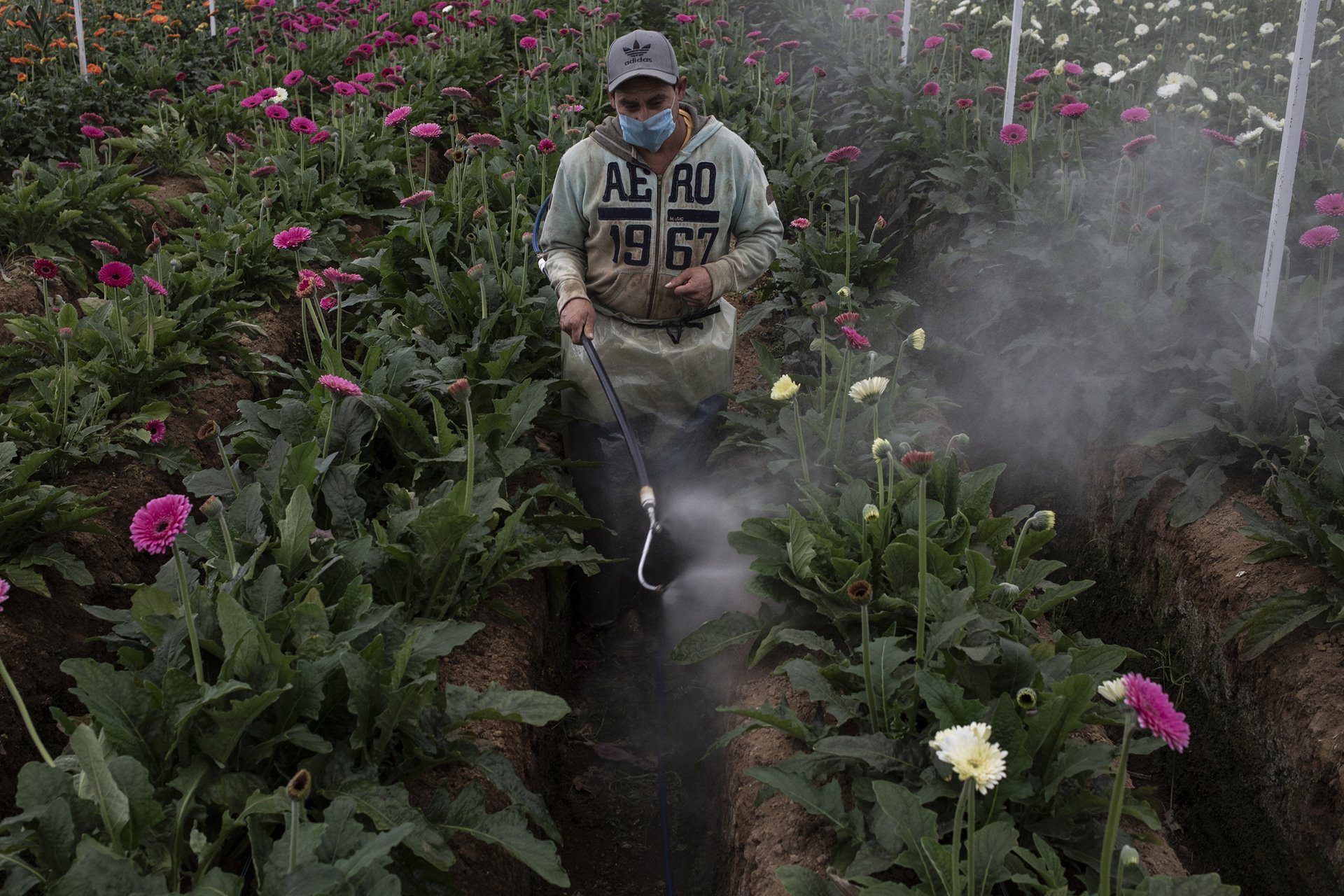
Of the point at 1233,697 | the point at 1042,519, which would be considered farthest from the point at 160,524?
the point at 1233,697

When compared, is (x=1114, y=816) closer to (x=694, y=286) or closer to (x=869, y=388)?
(x=869, y=388)

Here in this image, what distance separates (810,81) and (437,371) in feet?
23.8

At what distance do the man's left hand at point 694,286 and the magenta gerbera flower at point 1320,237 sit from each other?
1.93 metres

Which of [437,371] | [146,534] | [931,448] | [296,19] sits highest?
[296,19]

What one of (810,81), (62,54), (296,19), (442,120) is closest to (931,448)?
(442,120)

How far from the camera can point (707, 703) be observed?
146 inches

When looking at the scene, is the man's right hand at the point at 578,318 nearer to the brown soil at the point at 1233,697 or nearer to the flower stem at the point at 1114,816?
the brown soil at the point at 1233,697

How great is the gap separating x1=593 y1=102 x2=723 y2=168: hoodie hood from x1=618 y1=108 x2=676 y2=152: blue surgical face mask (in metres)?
0.04

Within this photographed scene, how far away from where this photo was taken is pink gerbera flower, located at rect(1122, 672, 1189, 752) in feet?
5.13

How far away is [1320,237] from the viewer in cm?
384

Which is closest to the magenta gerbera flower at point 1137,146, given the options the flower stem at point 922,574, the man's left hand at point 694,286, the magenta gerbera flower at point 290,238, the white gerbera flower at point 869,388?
the man's left hand at point 694,286

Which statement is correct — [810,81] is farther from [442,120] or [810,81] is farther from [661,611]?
[661,611]

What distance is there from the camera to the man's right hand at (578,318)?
12.0 ft

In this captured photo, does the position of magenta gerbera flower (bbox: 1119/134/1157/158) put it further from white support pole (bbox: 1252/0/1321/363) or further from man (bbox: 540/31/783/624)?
man (bbox: 540/31/783/624)
